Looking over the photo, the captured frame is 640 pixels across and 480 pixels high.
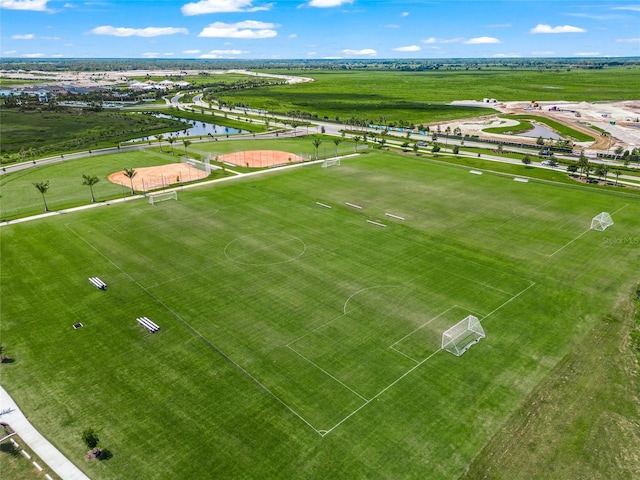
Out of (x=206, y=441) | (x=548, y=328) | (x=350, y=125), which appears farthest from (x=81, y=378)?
(x=350, y=125)

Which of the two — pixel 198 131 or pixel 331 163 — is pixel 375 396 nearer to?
pixel 331 163

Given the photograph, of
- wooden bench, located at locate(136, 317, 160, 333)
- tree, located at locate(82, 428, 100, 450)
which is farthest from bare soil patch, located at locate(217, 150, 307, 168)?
tree, located at locate(82, 428, 100, 450)

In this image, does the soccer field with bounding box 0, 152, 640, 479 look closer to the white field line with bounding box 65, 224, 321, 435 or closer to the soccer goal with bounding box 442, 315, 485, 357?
the white field line with bounding box 65, 224, 321, 435

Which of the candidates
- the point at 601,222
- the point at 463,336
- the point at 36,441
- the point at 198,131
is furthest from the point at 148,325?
the point at 198,131

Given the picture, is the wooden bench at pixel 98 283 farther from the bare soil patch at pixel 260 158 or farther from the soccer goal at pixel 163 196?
the bare soil patch at pixel 260 158

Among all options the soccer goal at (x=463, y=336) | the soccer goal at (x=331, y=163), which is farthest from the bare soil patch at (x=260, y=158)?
the soccer goal at (x=463, y=336)

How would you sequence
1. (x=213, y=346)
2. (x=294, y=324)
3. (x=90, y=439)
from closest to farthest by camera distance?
1. (x=90, y=439)
2. (x=213, y=346)
3. (x=294, y=324)
